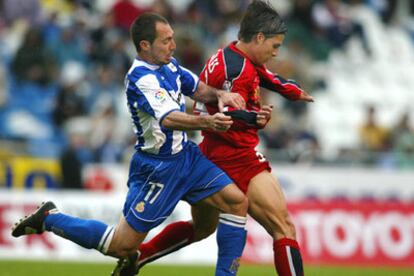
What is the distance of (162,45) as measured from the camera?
852cm

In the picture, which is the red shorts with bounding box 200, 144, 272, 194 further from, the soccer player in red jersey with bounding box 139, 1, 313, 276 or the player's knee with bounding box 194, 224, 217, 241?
the player's knee with bounding box 194, 224, 217, 241

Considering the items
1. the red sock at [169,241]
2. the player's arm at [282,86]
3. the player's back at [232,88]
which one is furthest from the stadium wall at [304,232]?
the player's back at [232,88]

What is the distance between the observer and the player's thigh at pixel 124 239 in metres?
8.72

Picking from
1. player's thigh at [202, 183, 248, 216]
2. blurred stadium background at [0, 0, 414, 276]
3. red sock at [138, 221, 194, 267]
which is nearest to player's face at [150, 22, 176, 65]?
player's thigh at [202, 183, 248, 216]

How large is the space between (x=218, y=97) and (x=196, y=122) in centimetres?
66

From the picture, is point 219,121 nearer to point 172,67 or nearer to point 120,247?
point 172,67

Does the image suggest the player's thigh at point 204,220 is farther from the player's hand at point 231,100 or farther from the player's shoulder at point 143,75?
the player's shoulder at point 143,75

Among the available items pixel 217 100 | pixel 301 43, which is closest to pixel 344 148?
pixel 301 43

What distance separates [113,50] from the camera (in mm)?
18688

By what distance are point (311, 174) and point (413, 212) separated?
7.31 ft

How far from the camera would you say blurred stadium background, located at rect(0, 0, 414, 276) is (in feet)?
50.6

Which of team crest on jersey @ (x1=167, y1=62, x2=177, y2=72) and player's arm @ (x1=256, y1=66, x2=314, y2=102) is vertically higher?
team crest on jersey @ (x1=167, y1=62, x2=177, y2=72)

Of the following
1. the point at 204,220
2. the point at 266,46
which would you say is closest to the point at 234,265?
the point at 204,220

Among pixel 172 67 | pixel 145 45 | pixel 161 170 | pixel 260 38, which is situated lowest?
pixel 161 170
